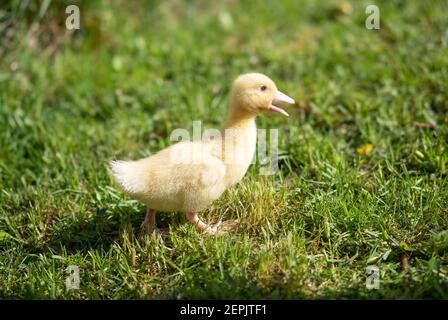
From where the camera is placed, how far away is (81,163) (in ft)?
14.5

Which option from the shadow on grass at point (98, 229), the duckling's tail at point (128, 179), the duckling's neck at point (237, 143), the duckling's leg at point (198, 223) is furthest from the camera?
the shadow on grass at point (98, 229)

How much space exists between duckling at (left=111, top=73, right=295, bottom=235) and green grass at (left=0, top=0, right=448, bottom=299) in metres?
0.28

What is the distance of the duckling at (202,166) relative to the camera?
10.4 ft

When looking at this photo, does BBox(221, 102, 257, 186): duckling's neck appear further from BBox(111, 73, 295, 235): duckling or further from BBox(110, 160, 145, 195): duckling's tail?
BBox(110, 160, 145, 195): duckling's tail

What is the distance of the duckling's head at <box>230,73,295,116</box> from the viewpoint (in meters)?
3.31

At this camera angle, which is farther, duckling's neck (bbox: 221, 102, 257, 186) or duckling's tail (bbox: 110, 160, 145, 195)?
duckling's neck (bbox: 221, 102, 257, 186)

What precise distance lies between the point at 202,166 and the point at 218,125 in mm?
1657

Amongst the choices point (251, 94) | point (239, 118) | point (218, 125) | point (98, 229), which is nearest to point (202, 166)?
point (239, 118)

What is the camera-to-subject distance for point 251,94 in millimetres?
3314

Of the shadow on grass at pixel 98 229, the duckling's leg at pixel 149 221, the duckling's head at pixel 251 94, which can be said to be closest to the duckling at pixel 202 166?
the duckling's head at pixel 251 94

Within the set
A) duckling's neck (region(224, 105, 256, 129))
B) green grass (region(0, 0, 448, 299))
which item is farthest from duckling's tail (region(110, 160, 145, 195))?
duckling's neck (region(224, 105, 256, 129))

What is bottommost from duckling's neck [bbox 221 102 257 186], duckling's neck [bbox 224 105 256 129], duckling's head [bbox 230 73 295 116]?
duckling's neck [bbox 221 102 257 186]

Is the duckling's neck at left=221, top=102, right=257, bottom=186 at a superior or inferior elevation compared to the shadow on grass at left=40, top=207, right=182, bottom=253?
superior

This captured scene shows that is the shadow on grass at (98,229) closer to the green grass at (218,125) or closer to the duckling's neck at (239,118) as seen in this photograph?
the green grass at (218,125)
